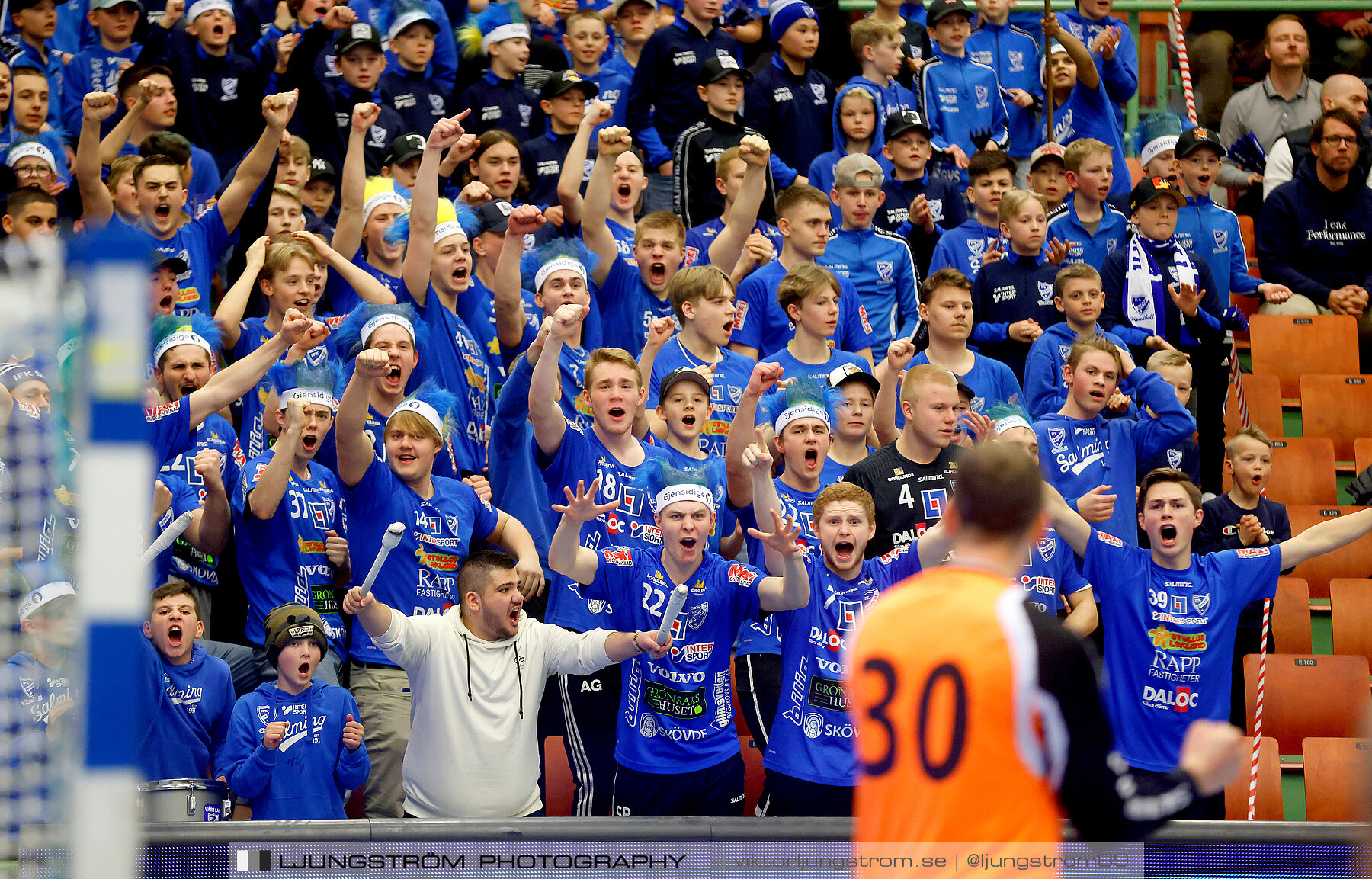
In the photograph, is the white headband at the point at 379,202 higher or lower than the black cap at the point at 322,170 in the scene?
lower

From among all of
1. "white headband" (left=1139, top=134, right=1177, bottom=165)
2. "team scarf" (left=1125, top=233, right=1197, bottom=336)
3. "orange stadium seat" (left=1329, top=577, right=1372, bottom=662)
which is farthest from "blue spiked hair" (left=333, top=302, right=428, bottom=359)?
"white headband" (left=1139, top=134, right=1177, bottom=165)

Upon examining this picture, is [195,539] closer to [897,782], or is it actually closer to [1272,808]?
[897,782]

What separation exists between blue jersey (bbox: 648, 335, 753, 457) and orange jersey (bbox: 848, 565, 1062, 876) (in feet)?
16.3

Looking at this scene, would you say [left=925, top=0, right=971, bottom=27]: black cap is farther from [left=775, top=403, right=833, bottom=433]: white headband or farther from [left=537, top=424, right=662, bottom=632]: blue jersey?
[left=537, top=424, right=662, bottom=632]: blue jersey

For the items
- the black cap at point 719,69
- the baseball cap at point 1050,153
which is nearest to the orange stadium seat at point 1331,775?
the baseball cap at point 1050,153

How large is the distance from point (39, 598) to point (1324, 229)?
970cm

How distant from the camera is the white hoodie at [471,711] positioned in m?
6.91

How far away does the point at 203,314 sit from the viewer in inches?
348

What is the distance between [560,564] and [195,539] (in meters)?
1.90

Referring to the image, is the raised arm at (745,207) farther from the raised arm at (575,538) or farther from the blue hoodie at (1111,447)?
the raised arm at (575,538)

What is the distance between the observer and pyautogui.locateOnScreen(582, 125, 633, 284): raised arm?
9477 millimetres

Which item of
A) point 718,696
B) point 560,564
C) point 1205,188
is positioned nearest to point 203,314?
point 560,564

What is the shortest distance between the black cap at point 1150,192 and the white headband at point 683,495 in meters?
4.84

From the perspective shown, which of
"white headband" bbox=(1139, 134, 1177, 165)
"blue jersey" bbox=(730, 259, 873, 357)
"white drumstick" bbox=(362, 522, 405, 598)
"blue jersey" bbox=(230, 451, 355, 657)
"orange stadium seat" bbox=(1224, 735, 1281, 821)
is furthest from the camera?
"white headband" bbox=(1139, 134, 1177, 165)
